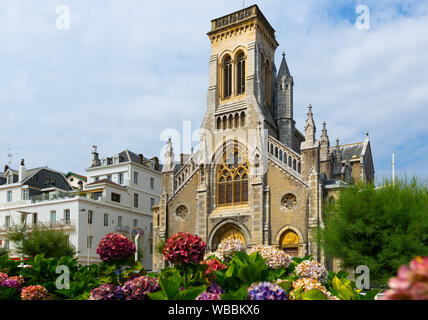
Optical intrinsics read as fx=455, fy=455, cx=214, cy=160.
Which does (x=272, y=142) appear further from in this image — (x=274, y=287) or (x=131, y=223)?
(x=274, y=287)

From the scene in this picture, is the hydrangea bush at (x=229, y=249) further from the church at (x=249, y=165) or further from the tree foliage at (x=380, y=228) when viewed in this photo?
the church at (x=249, y=165)

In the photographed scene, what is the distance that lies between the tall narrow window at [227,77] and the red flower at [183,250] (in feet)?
121

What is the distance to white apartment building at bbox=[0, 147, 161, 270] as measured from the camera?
4719cm

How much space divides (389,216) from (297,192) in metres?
12.2

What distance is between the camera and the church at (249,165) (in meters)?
35.0

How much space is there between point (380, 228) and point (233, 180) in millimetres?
16863

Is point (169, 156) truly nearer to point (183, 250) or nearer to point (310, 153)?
point (310, 153)

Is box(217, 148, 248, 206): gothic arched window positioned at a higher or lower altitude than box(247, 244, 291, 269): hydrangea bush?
higher

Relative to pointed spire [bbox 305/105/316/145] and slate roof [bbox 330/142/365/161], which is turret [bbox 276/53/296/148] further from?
slate roof [bbox 330/142/365/161]

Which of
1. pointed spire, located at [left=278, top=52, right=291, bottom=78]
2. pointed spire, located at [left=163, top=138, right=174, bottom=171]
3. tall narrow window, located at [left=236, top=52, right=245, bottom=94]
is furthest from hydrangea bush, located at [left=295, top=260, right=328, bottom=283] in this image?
pointed spire, located at [left=278, top=52, right=291, bottom=78]

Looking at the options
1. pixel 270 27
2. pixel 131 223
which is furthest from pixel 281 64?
pixel 131 223

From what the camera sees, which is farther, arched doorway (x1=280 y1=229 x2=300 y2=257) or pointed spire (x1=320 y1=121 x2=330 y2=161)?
pointed spire (x1=320 y1=121 x2=330 y2=161)

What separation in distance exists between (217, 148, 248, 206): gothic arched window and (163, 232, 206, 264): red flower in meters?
31.9

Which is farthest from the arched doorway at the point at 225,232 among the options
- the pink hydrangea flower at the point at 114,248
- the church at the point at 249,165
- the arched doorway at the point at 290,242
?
the pink hydrangea flower at the point at 114,248
